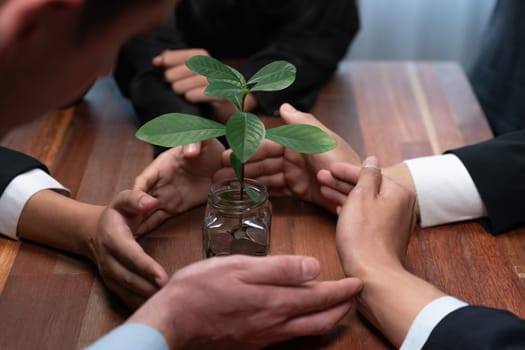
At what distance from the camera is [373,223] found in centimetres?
116

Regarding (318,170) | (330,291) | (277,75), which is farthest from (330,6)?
(330,291)

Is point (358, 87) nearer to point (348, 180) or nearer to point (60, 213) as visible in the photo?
point (348, 180)

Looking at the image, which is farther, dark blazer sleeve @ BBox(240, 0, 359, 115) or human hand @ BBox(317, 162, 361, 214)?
dark blazer sleeve @ BBox(240, 0, 359, 115)

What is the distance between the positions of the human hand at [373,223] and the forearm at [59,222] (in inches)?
15.4

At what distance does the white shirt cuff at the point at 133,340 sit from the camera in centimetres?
96

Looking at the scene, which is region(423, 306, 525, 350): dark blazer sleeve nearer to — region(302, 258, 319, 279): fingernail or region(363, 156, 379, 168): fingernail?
region(302, 258, 319, 279): fingernail

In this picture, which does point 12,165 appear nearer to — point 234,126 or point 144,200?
point 144,200

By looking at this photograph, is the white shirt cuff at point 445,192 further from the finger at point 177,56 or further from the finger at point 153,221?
the finger at point 177,56

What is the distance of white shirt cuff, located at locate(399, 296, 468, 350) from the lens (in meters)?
1.03

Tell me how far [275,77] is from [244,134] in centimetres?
13

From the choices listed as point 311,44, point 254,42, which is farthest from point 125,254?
point 254,42

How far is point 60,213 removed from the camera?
130 centimetres

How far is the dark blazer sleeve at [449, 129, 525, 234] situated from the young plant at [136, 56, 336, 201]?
1.31 feet

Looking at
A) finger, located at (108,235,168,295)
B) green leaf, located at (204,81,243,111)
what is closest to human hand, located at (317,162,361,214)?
green leaf, located at (204,81,243,111)
